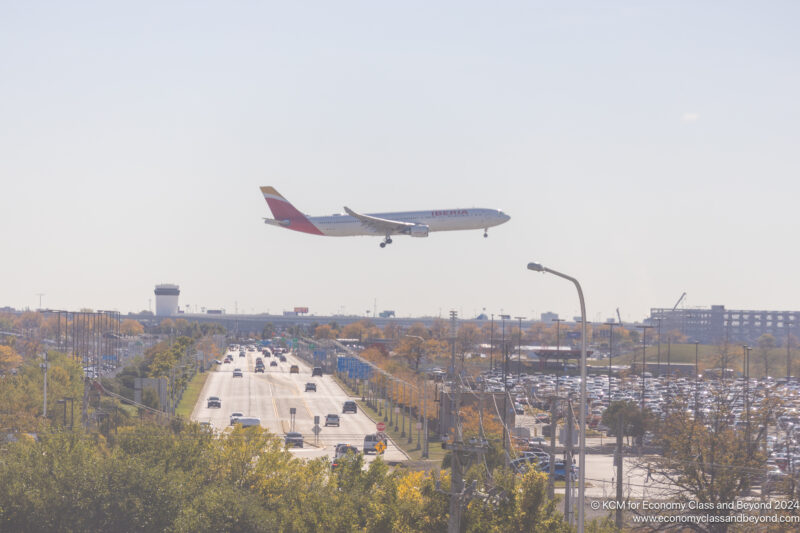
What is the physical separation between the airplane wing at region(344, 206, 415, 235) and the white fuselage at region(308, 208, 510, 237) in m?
0.77

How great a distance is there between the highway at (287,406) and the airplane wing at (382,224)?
757 inches

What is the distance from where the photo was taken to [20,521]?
34281mm

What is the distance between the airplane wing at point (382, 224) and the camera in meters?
84.9

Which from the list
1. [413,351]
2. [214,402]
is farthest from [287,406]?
[413,351]

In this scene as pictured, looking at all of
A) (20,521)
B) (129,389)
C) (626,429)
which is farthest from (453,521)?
(129,389)

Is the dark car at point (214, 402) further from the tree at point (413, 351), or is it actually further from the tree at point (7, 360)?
the tree at point (413, 351)

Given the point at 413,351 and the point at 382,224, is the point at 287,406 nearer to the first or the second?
the point at 382,224

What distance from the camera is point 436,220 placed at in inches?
3457

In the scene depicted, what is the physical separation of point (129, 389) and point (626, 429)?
2301 inches

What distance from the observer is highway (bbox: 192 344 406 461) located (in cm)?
7450

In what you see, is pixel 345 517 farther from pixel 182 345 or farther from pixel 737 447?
pixel 182 345

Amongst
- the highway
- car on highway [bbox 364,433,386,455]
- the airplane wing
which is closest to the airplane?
the airplane wing

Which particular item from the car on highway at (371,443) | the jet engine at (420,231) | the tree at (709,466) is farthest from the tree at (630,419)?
the tree at (709,466)

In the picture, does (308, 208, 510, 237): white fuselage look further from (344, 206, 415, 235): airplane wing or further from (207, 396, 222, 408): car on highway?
(207, 396, 222, 408): car on highway
